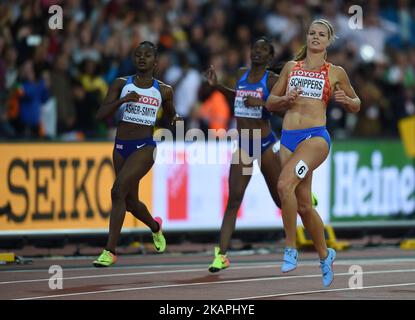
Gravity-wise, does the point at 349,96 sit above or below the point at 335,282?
above

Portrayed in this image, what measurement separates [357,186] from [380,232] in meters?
0.95

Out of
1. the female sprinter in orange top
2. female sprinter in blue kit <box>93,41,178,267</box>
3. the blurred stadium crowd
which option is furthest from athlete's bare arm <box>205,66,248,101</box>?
the female sprinter in orange top

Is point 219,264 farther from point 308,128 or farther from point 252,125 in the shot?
point 308,128

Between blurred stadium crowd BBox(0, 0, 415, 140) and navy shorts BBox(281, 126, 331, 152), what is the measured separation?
2.59 metres

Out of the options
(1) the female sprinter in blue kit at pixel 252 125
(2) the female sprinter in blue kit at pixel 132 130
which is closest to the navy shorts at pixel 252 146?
(1) the female sprinter in blue kit at pixel 252 125

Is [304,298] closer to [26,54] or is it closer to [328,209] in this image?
[328,209]

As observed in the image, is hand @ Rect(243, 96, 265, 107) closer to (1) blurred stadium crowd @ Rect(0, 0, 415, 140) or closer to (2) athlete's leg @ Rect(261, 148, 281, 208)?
(2) athlete's leg @ Rect(261, 148, 281, 208)

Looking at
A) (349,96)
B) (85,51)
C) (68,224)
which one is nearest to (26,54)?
(85,51)

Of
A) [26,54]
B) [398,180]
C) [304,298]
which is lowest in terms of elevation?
[304,298]

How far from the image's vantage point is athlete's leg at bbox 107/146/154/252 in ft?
47.4

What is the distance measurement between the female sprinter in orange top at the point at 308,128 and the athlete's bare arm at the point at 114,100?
1999 mm

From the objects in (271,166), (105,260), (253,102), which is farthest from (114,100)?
(271,166)

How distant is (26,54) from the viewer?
19953 mm

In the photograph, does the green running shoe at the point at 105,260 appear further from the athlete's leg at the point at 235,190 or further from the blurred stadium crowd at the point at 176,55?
the blurred stadium crowd at the point at 176,55
